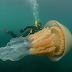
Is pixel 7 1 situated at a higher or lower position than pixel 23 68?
higher

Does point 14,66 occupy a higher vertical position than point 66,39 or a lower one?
higher

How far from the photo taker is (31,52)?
7.10 feet

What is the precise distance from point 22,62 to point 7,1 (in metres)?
17.8

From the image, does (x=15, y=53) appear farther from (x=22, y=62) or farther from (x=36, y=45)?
(x=22, y=62)

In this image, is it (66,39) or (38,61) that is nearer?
(66,39)

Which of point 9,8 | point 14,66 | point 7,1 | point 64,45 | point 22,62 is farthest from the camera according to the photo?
point 9,8

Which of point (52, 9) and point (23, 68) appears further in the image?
point (52, 9)

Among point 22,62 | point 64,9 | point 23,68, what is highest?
point 64,9

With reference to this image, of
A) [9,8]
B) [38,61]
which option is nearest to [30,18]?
[9,8]

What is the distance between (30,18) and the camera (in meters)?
23.9

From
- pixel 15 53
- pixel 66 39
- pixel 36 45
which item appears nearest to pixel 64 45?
pixel 66 39

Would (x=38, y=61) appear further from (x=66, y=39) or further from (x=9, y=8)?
(x=9, y=8)

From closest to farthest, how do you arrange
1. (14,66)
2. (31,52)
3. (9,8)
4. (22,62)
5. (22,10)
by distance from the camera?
(31,52), (14,66), (22,62), (9,8), (22,10)

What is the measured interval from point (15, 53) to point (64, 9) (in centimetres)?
2428
